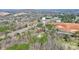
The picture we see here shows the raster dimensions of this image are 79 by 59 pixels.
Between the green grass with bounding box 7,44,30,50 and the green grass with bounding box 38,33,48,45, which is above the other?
the green grass with bounding box 38,33,48,45

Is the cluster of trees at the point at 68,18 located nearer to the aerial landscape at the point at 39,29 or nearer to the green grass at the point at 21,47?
the aerial landscape at the point at 39,29

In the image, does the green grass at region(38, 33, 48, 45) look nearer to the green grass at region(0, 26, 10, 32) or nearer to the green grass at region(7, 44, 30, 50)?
the green grass at region(7, 44, 30, 50)

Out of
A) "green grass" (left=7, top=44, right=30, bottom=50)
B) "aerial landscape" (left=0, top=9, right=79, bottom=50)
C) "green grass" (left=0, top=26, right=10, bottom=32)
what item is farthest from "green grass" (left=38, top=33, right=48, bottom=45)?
"green grass" (left=0, top=26, right=10, bottom=32)

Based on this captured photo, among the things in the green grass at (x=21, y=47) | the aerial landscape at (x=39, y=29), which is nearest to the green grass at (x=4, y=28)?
the aerial landscape at (x=39, y=29)

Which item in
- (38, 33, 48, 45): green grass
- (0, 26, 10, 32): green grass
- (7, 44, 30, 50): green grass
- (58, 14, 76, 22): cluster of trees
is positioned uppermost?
(58, 14, 76, 22): cluster of trees
